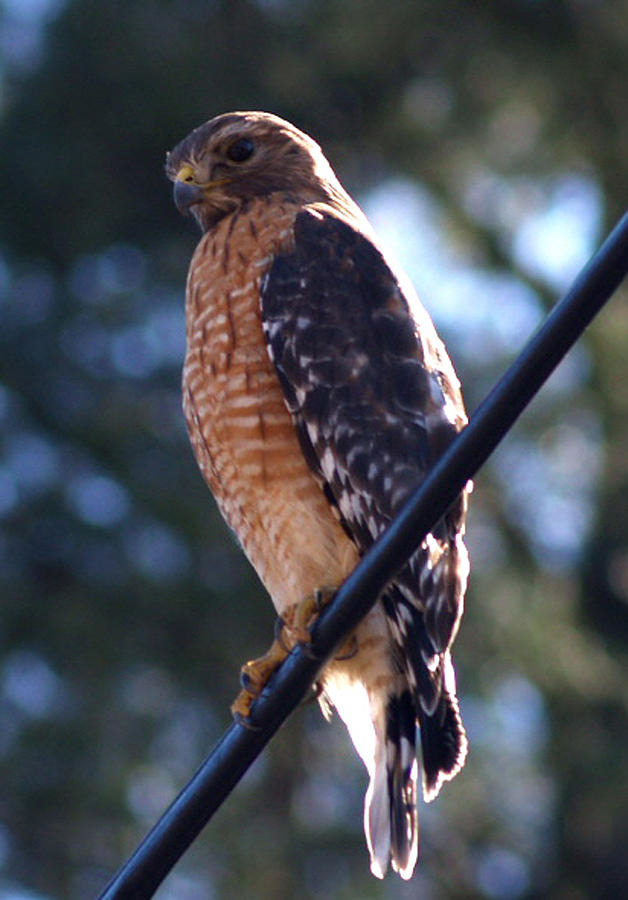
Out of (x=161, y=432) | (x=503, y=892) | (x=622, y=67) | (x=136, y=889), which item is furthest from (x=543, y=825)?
(x=136, y=889)

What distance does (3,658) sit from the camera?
1148 centimetres

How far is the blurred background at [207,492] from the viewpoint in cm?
1127

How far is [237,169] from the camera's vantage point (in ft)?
15.2

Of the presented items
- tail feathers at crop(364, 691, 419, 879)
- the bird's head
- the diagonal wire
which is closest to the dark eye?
the bird's head

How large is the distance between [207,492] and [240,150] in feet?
21.8

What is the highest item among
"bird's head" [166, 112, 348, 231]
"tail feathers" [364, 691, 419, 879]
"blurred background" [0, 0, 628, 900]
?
"bird's head" [166, 112, 348, 231]

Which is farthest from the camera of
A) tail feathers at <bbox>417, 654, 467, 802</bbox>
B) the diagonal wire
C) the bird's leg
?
tail feathers at <bbox>417, 654, 467, 802</bbox>

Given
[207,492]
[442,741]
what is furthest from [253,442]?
[207,492]

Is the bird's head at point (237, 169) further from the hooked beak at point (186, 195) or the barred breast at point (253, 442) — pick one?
the barred breast at point (253, 442)

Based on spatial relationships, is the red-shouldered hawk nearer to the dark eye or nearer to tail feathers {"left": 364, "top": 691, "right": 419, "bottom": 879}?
tail feathers {"left": 364, "top": 691, "right": 419, "bottom": 879}

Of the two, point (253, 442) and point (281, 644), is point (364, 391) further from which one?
point (281, 644)

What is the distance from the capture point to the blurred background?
11266mm

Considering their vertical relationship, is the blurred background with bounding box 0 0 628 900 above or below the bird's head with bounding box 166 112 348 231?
below

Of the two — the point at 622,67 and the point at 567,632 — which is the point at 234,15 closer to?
the point at 622,67
